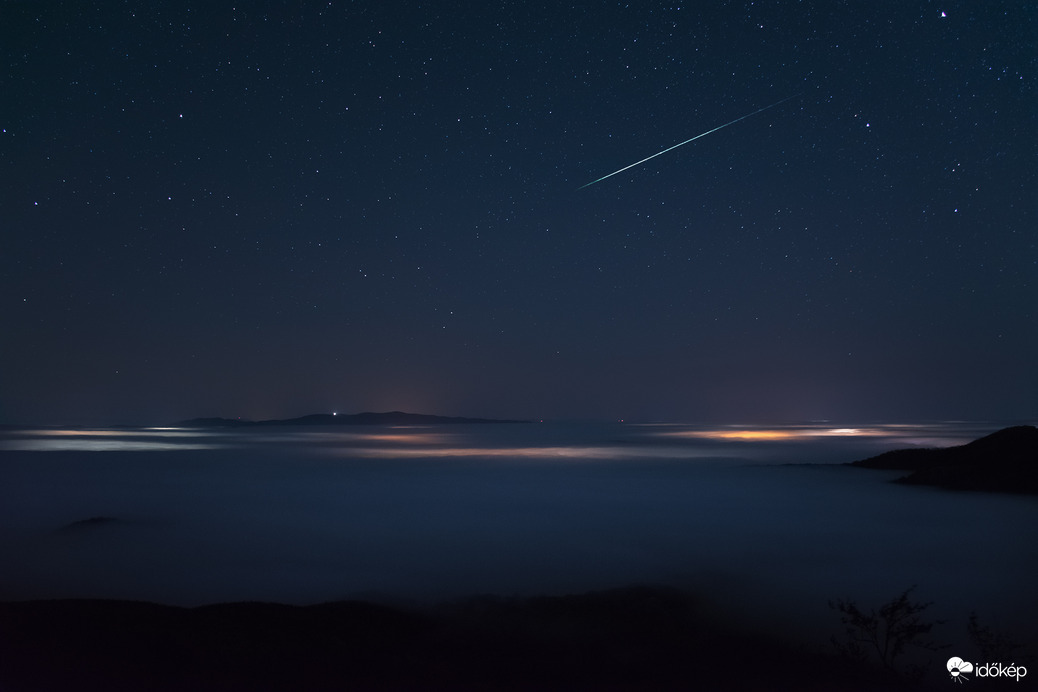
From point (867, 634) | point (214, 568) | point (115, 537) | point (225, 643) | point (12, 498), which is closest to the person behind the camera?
point (225, 643)

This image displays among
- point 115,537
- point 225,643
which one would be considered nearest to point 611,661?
point 225,643

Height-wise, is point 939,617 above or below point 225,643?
below

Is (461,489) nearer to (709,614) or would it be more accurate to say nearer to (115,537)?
(115,537)
